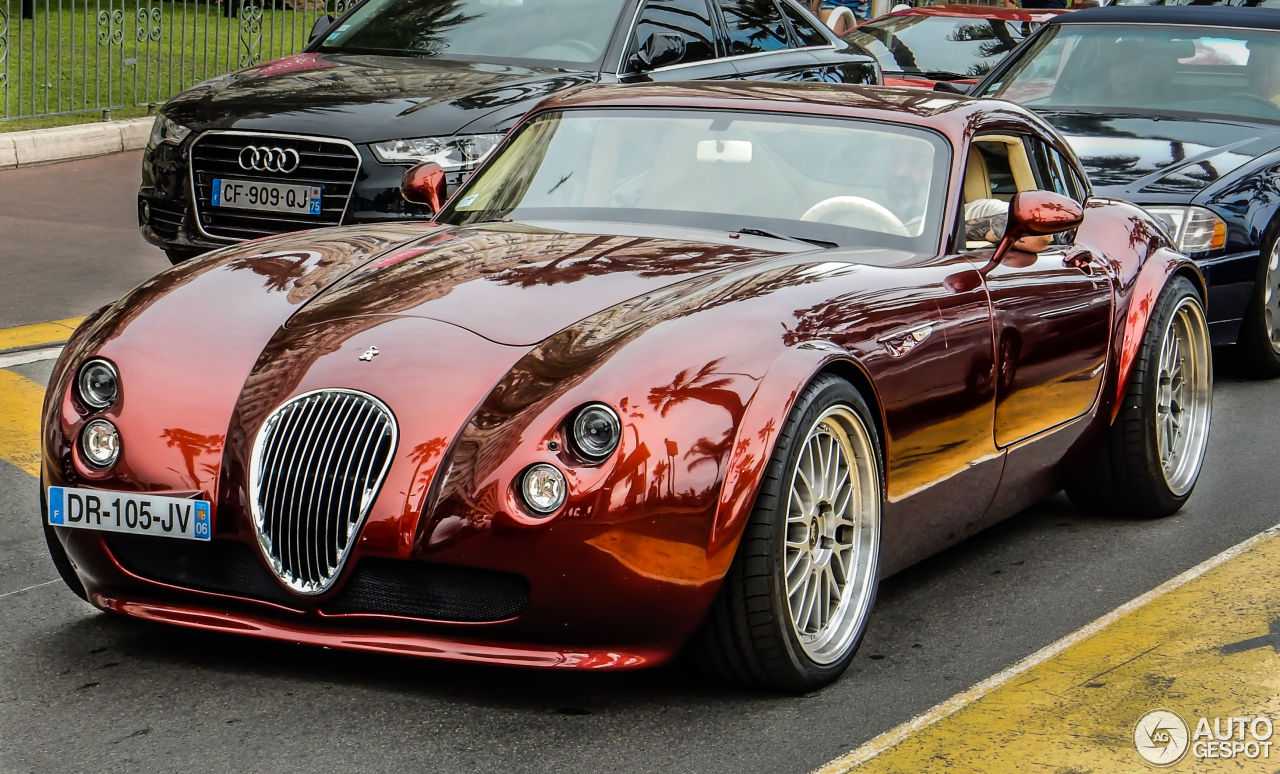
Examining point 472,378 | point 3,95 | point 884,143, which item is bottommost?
point 3,95

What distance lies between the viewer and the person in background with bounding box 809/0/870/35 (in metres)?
16.3

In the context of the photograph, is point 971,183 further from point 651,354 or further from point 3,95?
point 3,95

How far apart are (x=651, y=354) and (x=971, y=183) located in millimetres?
2003

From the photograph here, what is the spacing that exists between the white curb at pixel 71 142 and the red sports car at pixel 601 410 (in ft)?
26.5

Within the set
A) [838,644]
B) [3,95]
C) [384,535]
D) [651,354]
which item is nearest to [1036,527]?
[838,644]

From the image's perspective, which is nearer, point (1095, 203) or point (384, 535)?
point (384, 535)

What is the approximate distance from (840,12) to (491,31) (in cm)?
734

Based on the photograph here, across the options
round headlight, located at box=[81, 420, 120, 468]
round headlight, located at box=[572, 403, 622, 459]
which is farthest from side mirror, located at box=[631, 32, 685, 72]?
round headlight, located at box=[572, 403, 622, 459]

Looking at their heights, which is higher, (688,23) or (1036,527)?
(688,23)

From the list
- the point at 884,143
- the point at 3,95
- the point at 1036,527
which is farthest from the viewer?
the point at 3,95

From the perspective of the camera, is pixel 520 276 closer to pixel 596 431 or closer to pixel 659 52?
pixel 596 431

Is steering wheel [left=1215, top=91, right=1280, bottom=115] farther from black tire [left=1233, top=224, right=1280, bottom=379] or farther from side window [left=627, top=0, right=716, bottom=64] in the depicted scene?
side window [left=627, top=0, right=716, bottom=64]

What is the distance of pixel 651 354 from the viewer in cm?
380

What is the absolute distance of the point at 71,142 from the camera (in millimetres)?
12922
